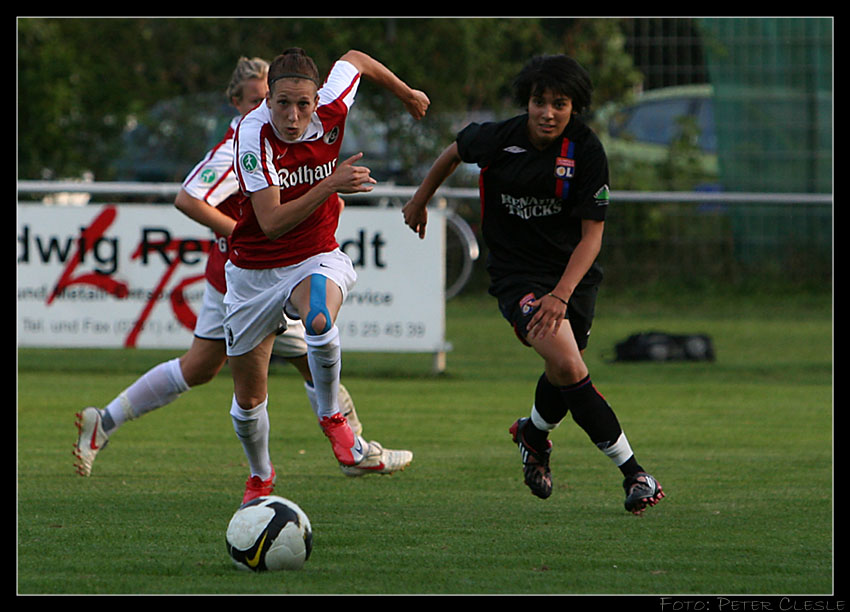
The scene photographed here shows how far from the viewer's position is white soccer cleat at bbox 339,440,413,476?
5971 mm

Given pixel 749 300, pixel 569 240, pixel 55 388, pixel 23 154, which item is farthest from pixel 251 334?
pixel 23 154

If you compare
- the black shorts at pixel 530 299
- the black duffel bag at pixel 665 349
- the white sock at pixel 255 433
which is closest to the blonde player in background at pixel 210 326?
the white sock at pixel 255 433

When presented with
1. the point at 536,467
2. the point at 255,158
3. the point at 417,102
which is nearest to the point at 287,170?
the point at 255,158

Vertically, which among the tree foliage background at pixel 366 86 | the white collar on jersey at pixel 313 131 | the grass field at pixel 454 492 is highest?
the tree foliage background at pixel 366 86

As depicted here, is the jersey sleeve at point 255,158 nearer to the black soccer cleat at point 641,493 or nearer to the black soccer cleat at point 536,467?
the black soccer cleat at point 536,467

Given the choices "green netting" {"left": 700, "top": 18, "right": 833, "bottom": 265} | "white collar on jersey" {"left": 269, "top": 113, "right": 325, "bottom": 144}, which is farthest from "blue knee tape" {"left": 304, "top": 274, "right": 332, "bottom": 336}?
"green netting" {"left": 700, "top": 18, "right": 833, "bottom": 265}

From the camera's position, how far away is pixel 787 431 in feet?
27.2

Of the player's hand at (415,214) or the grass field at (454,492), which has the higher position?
the player's hand at (415,214)

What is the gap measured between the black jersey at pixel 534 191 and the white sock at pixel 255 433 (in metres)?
1.26

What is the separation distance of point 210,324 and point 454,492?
62.1 inches

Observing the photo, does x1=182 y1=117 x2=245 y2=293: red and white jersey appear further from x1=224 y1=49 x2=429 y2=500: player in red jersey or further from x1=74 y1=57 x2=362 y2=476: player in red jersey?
x1=224 y1=49 x2=429 y2=500: player in red jersey

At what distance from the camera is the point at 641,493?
5.37 m

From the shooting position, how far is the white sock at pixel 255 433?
18.4ft

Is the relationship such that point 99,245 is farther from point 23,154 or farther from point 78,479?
point 23,154
